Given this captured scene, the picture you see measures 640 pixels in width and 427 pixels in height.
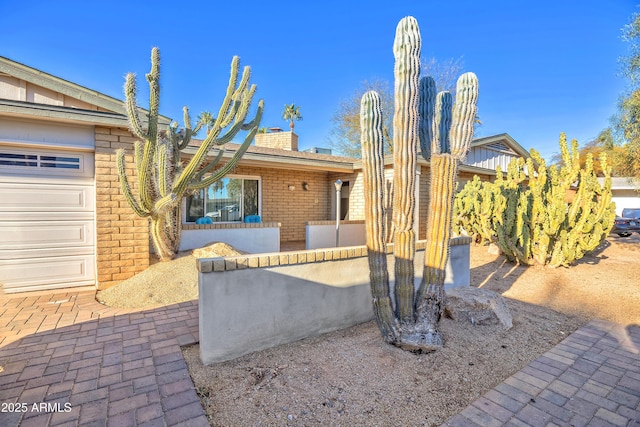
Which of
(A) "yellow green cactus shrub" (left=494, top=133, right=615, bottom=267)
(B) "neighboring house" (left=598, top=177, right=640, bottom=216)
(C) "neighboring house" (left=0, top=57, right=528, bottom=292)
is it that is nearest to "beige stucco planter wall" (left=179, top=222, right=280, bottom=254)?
(C) "neighboring house" (left=0, top=57, right=528, bottom=292)

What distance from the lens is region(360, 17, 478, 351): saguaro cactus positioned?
3.36 meters

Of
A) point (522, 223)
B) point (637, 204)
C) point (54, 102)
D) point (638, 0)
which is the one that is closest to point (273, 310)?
point (54, 102)

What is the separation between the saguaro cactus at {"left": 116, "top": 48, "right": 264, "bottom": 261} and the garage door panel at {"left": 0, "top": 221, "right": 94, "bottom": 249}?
48.4 inches

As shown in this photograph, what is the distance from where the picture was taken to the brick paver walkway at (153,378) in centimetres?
237

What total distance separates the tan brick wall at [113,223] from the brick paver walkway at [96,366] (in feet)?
3.47

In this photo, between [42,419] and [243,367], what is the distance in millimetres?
1525

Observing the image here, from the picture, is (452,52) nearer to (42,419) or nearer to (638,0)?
(638,0)

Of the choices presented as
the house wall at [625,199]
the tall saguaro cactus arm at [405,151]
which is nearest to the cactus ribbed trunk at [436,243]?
the tall saguaro cactus arm at [405,151]

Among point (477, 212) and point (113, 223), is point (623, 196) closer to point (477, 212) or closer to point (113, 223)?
point (477, 212)

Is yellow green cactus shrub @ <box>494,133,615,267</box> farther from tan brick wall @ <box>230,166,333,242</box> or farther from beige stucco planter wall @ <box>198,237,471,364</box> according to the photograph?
tan brick wall @ <box>230,166,333,242</box>

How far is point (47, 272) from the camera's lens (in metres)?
5.53

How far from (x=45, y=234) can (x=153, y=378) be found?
4.48 m

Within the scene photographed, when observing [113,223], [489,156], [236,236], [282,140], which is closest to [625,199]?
[489,156]

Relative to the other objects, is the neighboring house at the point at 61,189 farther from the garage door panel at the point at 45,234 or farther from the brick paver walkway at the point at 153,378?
the brick paver walkway at the point at 153,378
